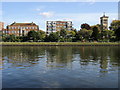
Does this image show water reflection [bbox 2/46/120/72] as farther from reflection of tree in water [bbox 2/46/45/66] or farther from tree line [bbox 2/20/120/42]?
tree line [bbox 2/20/120/42]

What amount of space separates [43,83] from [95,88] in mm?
5896

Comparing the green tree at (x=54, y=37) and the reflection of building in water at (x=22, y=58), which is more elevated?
the green tree at (x=54, y=37)

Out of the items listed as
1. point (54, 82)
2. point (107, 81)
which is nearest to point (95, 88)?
point (107, 81)

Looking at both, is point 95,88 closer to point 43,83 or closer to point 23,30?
point 43,83

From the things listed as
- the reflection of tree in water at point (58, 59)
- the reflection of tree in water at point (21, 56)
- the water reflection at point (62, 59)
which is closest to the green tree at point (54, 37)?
the reflection of tree in water at point (21, 56)

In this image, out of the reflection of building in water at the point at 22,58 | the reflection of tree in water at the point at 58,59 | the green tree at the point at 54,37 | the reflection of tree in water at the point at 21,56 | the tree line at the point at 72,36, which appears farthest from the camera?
the tree line at the point at 72,36

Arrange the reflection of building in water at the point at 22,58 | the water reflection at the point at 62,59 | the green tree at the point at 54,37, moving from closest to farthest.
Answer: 1. the water reflection at the point at 62,59
2. the reflection of building in water at the point at 22,58
3. the green tree at the point at 54,37

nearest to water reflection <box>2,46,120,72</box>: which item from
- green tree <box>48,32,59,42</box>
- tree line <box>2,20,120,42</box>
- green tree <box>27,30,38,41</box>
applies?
green tree <box>48,32,59,42</box>

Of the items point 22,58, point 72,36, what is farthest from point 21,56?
point 72,36

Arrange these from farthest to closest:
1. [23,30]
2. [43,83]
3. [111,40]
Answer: [23,30] < [111,40] < [43,83]

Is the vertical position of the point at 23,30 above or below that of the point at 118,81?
above

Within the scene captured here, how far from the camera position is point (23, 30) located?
19875 cm

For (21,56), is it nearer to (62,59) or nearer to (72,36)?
(62,59)

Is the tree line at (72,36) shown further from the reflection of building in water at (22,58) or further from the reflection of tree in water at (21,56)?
the reflection of building in water at (22,58)
